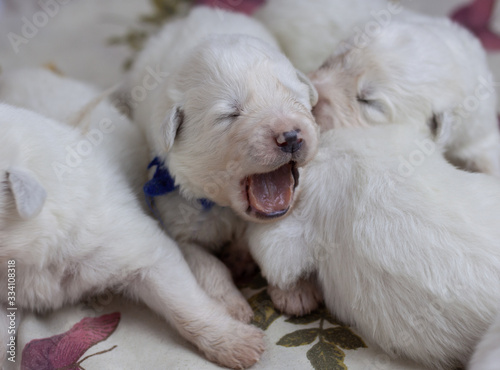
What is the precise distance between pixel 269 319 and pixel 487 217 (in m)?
0.95

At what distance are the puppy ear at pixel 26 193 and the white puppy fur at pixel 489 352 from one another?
1.42 metres

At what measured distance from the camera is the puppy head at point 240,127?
1.94m

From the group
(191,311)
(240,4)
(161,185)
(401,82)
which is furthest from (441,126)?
(240,4)

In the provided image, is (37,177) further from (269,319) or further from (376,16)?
(376,16)

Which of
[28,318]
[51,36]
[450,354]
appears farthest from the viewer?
[51,36]

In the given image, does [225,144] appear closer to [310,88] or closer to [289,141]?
[289,141]

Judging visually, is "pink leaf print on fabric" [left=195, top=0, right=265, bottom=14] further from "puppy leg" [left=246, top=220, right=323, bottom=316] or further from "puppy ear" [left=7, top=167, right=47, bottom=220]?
"puppy ear" [left=7, top=167, right=47, bottom=220]

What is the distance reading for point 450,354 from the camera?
1.82 metres

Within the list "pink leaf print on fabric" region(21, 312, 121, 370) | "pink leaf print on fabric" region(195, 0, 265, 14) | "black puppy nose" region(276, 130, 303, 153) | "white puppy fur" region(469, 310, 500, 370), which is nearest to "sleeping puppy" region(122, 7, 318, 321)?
"black puppy nose" region(276, 130, 303, 153)

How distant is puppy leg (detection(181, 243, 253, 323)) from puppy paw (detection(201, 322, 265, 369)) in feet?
0.46

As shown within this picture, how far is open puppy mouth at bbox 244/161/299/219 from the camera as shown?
2100 mm

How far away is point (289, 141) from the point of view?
6.24 feet

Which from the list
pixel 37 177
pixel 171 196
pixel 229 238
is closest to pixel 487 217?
pixel 229 238

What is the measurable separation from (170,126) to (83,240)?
0.55 m
